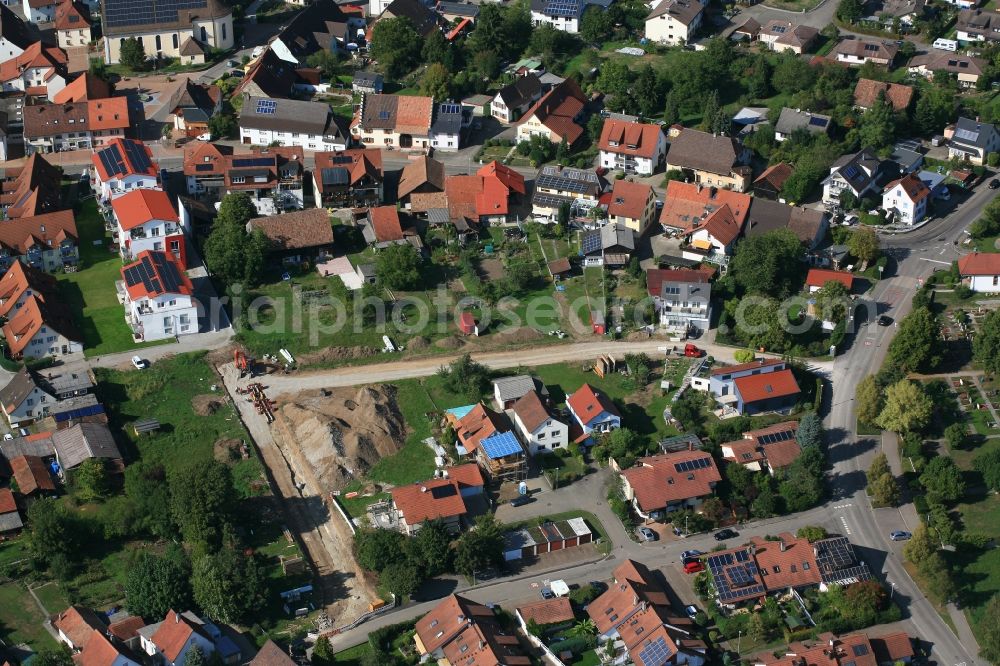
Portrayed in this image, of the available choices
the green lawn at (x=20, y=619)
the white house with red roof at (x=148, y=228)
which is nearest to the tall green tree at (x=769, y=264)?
the white house with red roof at (x=148, y=228)

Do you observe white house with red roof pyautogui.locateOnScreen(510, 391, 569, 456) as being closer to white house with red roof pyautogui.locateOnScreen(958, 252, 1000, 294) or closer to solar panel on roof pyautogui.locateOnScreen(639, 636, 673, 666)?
solar panel on roof pyautogui.locateOnScreen(639, 636, 673, 666)

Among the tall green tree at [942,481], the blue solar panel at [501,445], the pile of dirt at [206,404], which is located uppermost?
the tall green tree at [942,481]

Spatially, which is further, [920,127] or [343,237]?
[920,127]

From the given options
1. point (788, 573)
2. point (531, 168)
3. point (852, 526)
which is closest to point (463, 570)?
point (788, 573)

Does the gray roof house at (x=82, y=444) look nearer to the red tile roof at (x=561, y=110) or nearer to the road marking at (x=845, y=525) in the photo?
the road marking at (x=845, y=525)

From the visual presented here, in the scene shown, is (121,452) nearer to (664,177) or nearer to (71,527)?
(71,527)
